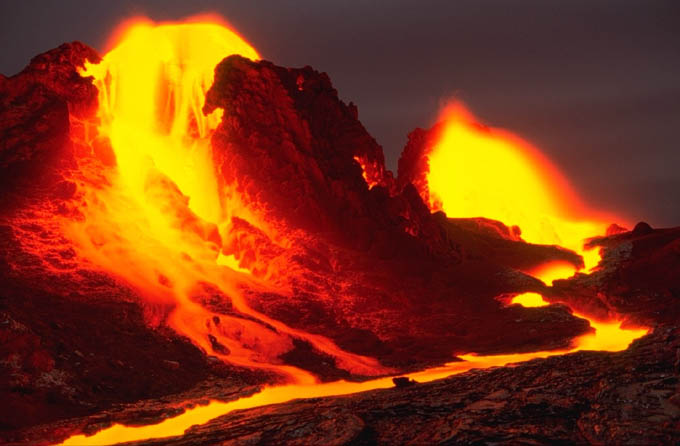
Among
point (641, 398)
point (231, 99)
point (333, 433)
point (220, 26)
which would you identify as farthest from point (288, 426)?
point (220, 26)

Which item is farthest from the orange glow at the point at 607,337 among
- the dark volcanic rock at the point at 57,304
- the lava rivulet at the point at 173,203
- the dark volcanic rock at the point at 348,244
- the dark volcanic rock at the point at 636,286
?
the dark volcanic rock at the point at 57,304

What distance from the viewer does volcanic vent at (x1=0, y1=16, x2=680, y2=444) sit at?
19641 millimetres

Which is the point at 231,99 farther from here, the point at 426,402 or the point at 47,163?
the point at 426,402

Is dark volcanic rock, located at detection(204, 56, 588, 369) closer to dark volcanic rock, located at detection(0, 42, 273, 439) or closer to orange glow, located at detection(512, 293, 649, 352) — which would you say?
orange glow, located at detection(512, 293, 649, 352)

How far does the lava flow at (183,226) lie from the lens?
95.3 ft

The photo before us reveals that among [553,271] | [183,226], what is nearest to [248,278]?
[183,226]

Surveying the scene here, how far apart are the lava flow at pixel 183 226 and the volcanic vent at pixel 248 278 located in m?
0.19

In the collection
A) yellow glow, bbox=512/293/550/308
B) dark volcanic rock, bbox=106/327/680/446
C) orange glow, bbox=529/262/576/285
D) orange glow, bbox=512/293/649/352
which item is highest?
orange glow, bbox=529/262/576/285

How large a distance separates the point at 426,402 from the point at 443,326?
20612 millimetres

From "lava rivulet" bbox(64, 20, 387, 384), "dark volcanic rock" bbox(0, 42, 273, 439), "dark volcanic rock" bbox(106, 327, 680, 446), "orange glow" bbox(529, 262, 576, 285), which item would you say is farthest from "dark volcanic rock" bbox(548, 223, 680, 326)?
"dark volcanic rock" bbox(0, 42, 273, 439)

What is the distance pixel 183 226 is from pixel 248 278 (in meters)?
6.56

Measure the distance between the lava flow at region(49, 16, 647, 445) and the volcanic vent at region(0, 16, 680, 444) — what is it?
188 millimetres

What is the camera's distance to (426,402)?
19.1 metres

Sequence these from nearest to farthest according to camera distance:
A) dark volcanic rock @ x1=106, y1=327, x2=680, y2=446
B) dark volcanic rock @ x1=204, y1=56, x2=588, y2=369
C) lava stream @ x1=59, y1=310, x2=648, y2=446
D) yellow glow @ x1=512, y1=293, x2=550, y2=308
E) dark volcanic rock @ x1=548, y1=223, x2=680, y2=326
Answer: dark volcanic rock @ x1=106, y1=327, x2=680, y2=446 < lava stream @ x1=59, y1=310, x2=648, y2=446 < dark volcanic rock @ x1=204, y1=56, x2=588, y2=369 < dark volcanic rock @ x1=548, y1=223, x2=680, y2=326 < yellow glow @ x1=512, y1=293, x2=550, y2=308
